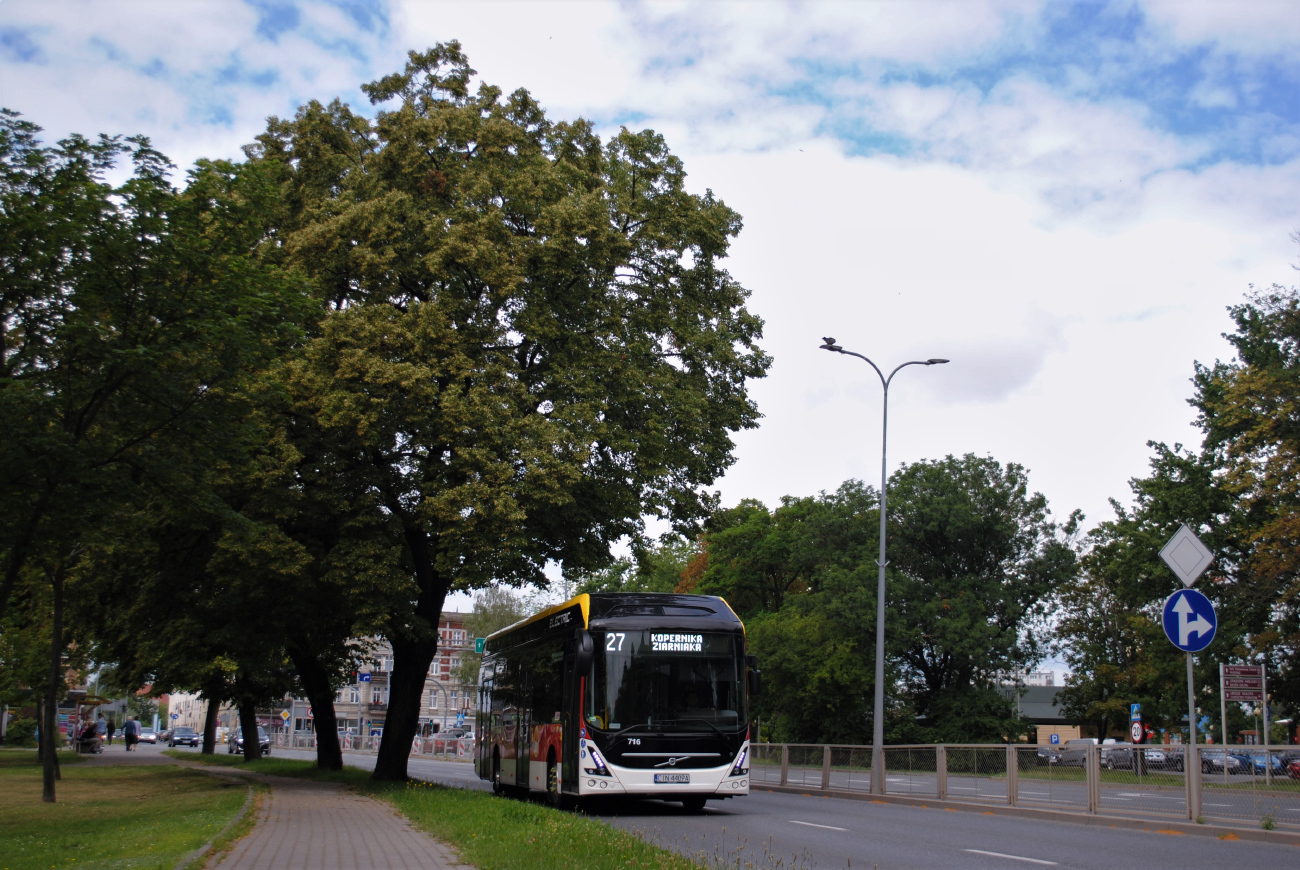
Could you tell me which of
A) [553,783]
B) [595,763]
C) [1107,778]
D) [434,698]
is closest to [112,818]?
[553,783]

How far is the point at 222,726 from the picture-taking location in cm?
11775

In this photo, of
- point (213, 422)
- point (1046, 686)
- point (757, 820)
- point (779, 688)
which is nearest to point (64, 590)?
point (213, 422)

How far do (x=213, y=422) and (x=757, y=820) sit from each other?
9.53 metres

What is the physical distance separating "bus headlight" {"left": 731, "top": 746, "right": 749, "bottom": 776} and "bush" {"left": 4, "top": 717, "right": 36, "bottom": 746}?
54677mm

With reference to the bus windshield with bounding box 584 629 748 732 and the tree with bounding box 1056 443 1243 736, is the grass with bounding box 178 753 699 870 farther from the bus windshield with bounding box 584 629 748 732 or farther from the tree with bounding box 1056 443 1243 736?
the tree with bounding box 1056 443 1243 736

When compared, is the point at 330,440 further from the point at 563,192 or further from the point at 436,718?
the point at 436,718

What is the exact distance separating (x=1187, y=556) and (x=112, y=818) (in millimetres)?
15700

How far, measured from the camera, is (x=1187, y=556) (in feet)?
48.0

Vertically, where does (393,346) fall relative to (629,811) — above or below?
above

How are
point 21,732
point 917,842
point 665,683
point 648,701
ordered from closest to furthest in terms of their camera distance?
point 917,842
point 648,701
point 665,683
point 21,732

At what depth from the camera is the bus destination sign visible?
17750mm

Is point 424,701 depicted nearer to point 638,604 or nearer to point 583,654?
point 638,604

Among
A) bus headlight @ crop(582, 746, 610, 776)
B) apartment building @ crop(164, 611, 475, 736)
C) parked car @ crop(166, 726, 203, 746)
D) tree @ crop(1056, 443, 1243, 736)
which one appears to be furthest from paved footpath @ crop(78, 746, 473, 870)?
apartment building @ crop(164, 611, 475, 736)

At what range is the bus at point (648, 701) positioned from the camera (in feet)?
56.2
